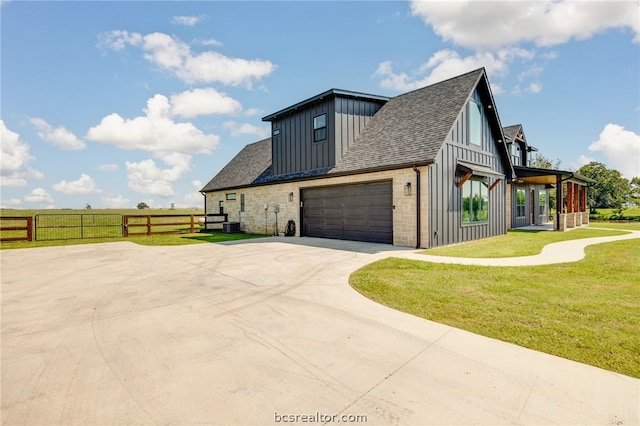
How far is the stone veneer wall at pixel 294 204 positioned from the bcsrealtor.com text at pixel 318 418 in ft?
29.2

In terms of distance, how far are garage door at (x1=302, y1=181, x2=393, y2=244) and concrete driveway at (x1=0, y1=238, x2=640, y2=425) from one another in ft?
22.0

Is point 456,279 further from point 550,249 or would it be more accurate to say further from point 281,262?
point 550,249

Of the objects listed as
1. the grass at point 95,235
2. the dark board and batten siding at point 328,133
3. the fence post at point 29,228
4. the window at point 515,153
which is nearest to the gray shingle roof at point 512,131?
the window at point 515,153

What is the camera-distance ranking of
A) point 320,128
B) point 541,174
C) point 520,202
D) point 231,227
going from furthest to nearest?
point 520,202 < point 231,227 < point 541,174 < point 320,128

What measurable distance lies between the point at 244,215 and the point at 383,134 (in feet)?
35.4

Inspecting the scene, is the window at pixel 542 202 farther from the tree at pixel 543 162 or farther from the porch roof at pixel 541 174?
the tree at pixel 543 162

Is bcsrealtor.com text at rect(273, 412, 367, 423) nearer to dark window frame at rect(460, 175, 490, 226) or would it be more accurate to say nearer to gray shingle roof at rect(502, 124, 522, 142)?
dark window frame at rect(460, 175, 490, 226)

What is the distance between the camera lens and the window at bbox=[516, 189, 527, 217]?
66.9 feet

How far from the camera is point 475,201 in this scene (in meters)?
12.9

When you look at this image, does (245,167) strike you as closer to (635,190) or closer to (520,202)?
(520,202)

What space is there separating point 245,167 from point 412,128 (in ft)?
44.0

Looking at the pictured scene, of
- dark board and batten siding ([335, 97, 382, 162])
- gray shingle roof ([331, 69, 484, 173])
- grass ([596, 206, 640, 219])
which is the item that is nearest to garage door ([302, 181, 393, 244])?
gray shingle roof ([331, 69, 484, 173])

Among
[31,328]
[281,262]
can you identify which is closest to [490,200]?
[281,262]

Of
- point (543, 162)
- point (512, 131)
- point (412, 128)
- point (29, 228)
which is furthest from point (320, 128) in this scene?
point (543, 162)
